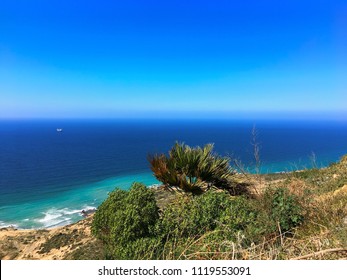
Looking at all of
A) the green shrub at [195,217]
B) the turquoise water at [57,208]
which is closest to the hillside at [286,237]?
the green shrub at [195,217]

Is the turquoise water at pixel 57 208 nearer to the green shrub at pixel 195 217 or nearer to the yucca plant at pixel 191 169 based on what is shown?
the yucca plant at pixel 191 169

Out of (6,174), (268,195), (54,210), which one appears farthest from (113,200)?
(6,174)

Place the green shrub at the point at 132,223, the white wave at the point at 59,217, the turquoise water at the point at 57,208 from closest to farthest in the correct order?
the green shrub at the point at 132,223
the white wave at the point at 59,217
the turquoise water at the point at 57,208

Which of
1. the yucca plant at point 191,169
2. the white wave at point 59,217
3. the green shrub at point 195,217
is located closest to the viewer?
the green shrub at point 195,217

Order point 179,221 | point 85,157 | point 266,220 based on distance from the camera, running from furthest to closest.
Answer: point 85,157 → point 179,221 → point 266,220

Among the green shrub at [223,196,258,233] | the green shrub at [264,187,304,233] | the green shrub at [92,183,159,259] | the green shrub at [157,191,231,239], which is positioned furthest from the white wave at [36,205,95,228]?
the green shrub at [264,187,304,233]

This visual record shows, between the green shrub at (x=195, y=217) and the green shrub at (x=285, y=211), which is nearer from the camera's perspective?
the green shrub at (x=285, y=211)

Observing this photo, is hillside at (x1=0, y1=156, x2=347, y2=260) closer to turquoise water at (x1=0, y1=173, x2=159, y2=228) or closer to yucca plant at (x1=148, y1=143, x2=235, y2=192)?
yucca plant at (x1=148, y1=143, x2=235, y2=192)

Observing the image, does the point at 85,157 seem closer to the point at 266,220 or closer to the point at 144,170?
the point at 144,170

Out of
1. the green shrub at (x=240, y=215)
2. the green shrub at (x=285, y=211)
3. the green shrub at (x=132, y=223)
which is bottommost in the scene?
the green shrub at (x=132, y=223)
